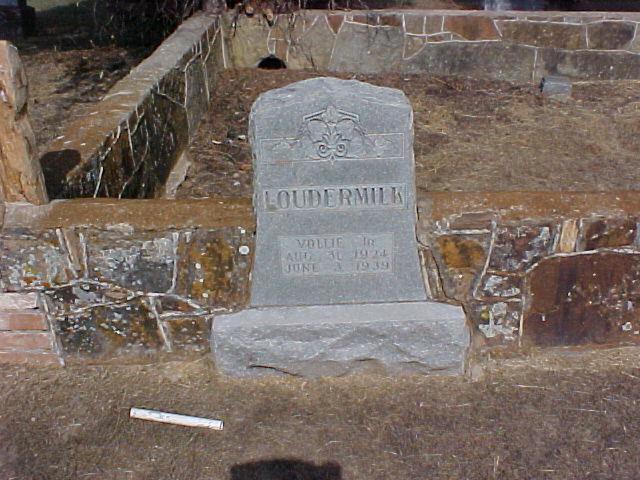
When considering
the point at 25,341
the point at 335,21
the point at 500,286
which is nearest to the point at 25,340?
the point at 25,341

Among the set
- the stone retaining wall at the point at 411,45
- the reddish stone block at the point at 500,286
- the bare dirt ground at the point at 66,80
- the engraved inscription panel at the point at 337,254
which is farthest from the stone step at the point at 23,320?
the bare dirt ground at the point at 66,80

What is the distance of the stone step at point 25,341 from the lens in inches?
122

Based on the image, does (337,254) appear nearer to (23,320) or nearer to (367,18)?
(23,320)

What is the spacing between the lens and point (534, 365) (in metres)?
3.10

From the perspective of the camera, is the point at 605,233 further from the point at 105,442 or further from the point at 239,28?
the point at 239,28

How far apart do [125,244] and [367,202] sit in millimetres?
985

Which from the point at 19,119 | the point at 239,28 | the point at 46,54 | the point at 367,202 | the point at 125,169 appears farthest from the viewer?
the point at 46,54

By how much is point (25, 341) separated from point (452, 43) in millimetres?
4990

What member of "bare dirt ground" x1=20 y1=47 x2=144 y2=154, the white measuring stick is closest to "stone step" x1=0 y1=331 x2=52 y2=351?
the white measuring stick

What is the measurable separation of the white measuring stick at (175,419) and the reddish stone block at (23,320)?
58 cm

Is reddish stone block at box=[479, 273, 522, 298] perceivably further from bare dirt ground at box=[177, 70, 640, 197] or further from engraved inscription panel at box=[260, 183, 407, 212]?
bare dirt ground at box=[177, 70, 640, 197]

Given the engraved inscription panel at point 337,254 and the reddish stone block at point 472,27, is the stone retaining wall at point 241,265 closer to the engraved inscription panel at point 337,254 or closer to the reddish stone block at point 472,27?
A: the engraved inscription panel at point 337,254

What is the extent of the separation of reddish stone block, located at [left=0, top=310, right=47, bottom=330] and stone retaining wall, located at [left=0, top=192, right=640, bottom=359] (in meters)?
0.04

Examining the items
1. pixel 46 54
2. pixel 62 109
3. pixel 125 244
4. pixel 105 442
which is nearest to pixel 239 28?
pixel 62 109
